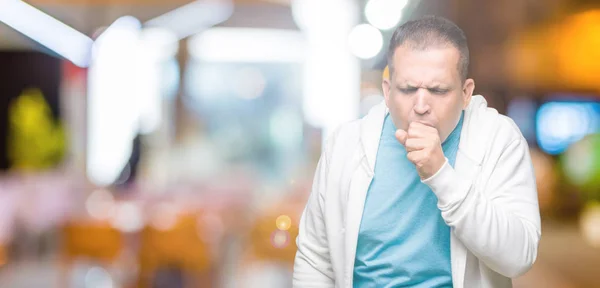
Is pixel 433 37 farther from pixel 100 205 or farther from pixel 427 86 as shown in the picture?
pixel 100 205

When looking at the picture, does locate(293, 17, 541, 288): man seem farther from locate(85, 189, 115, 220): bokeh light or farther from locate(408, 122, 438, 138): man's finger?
locate(85, 189, 115, 220): bokeh light

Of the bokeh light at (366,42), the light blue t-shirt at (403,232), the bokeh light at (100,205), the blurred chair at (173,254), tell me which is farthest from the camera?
the bokeh light at (100,205)

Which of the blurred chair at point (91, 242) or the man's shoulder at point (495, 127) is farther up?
the man's shoulder at point (495, 127)

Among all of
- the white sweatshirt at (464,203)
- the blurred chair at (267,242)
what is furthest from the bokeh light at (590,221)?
the white sweatshirt at (464,203)

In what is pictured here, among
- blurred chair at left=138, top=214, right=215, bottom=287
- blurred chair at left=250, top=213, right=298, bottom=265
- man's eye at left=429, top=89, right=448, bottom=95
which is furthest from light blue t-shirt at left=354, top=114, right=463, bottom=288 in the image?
blurred chair at left=138, top=214, right=215, bottom=287

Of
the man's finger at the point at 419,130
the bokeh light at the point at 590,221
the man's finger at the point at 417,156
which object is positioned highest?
the man's finger at the point at 419,130

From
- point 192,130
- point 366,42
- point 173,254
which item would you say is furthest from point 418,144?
point 192,130

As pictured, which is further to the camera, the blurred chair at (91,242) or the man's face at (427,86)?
the blurred chair at (91,242)

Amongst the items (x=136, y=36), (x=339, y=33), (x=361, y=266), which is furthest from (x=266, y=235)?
(x=361, y=266)

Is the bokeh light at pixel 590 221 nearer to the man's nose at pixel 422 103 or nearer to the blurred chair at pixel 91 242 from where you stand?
the blurred chair at pixel 91 242

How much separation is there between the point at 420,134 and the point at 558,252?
24.5 ft

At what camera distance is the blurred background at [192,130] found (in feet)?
15.2

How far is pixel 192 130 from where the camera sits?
6.68 metres

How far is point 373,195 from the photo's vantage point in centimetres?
131
